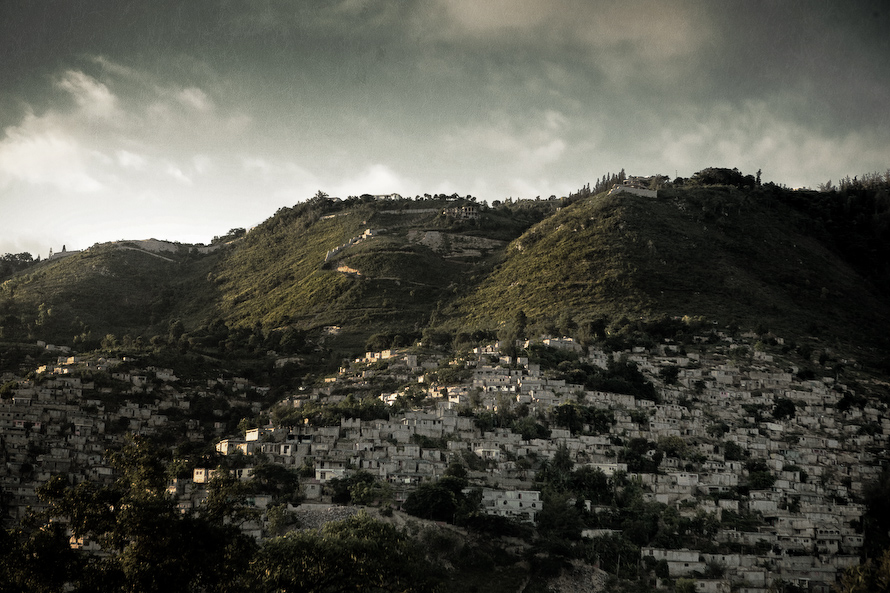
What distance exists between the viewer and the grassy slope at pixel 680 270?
72.3 m

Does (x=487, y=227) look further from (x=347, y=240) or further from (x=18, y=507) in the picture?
(x=18, y=507)

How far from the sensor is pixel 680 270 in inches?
3091

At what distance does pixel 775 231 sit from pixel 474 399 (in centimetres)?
5314

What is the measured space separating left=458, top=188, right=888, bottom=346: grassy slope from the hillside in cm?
22

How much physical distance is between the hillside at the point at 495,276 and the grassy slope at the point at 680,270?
22 centimetres

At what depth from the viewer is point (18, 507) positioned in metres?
42.8

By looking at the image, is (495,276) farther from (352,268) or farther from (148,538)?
(148,538)

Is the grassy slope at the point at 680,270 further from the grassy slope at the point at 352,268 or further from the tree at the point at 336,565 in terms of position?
the tree at the point at 336,565

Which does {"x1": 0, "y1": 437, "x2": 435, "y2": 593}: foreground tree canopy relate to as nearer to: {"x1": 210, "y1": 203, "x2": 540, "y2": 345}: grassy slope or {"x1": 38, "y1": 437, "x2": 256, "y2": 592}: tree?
{"x1": 38, "y1": 437, "x2": 256, "y2": 592}: tree

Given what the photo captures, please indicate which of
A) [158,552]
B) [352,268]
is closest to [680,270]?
[352,268]

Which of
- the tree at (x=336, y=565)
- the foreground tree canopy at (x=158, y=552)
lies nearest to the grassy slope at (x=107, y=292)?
the foreground tree canopy at (x=158, y=552)

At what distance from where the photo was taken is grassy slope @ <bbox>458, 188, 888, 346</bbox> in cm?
7231

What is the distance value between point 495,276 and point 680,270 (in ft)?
58.1

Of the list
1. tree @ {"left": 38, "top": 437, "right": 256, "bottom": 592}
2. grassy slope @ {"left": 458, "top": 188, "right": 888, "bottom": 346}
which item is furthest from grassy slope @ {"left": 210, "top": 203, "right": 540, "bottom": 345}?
tree @ {"left": 38, "top": 437, "right": 256, "bottom": 592}
